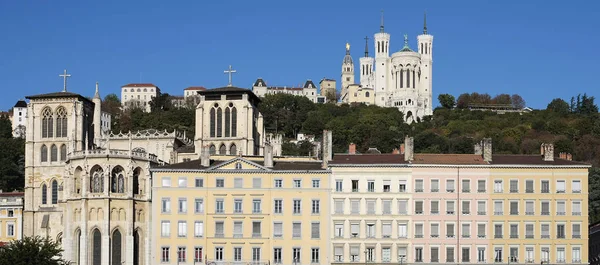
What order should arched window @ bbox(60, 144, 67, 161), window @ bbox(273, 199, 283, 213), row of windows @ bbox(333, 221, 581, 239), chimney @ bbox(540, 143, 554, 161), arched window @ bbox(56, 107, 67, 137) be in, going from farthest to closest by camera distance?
arched window @ bbox(56, 107, 67, 137) < arched window @ bbox(60, 144, 67, 161) < chimney @ bbox(540, 143, 554, 161) < window @ bbox(273, 199, 283, 213) < row of windows @ bbox(333, 221, 581, 239)

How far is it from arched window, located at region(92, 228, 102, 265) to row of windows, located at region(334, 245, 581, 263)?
19.3 meters

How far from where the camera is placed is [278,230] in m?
87.1

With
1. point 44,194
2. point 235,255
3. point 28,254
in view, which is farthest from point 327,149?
point 44,194

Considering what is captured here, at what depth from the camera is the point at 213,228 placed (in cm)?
8738

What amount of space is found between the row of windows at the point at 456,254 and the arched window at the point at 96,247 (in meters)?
19.3

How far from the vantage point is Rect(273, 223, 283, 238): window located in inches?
3425

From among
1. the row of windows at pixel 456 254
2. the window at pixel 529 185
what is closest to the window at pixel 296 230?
the row of windows at pixel 456 254

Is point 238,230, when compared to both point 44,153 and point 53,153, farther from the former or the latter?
point 44,153

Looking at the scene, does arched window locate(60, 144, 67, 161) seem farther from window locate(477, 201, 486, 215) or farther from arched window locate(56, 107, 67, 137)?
window locate(477, 201, 486, 215)

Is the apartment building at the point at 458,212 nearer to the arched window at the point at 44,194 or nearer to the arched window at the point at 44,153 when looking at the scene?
the arched window at the point at 44,194

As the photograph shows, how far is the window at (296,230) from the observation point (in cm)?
8688

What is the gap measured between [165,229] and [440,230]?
2140cm

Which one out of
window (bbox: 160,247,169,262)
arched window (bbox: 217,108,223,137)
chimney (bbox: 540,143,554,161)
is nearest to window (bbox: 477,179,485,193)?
chimney (bbox: 540,143,554,161)

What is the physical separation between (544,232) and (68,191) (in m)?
38.8
